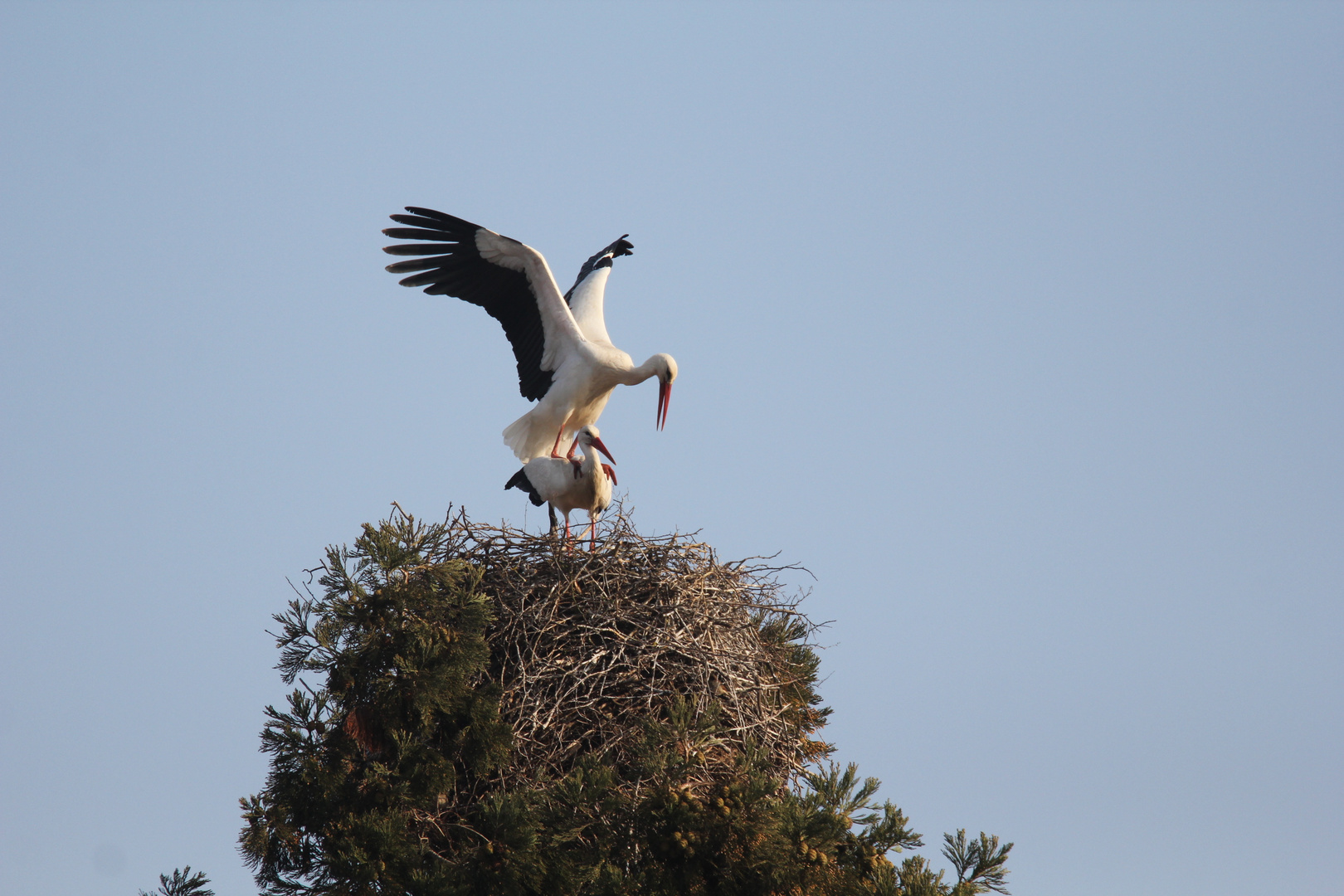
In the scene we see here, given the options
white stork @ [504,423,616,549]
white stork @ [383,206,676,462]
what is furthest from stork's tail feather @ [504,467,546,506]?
white stork @ [383,206,676,462]

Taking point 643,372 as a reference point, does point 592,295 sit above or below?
above

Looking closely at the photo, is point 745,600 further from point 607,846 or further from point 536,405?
point 536,405

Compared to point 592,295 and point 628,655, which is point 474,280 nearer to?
point 592,295

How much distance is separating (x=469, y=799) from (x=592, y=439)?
307cm

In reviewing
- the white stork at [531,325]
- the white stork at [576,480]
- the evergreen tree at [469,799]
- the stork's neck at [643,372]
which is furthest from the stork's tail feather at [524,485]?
the evergreen tree at [469,799]

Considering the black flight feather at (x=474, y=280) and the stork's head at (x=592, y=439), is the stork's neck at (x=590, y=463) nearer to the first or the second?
the stork's head at (x=592, y=439)

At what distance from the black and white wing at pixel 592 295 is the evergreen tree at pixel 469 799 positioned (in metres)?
4.20

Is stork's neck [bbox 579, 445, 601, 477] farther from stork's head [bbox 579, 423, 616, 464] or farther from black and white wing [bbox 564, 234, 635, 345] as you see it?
black and white wing [bbox 564, 234, 635, 345]

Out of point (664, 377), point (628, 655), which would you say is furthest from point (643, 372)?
point (628, 655)

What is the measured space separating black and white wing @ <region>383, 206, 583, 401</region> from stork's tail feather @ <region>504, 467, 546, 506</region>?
87 centimetres

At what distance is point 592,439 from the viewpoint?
862 cm

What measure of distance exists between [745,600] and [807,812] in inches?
75.0

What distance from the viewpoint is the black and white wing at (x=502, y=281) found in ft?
30.5

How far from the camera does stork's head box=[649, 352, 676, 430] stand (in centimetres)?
929
